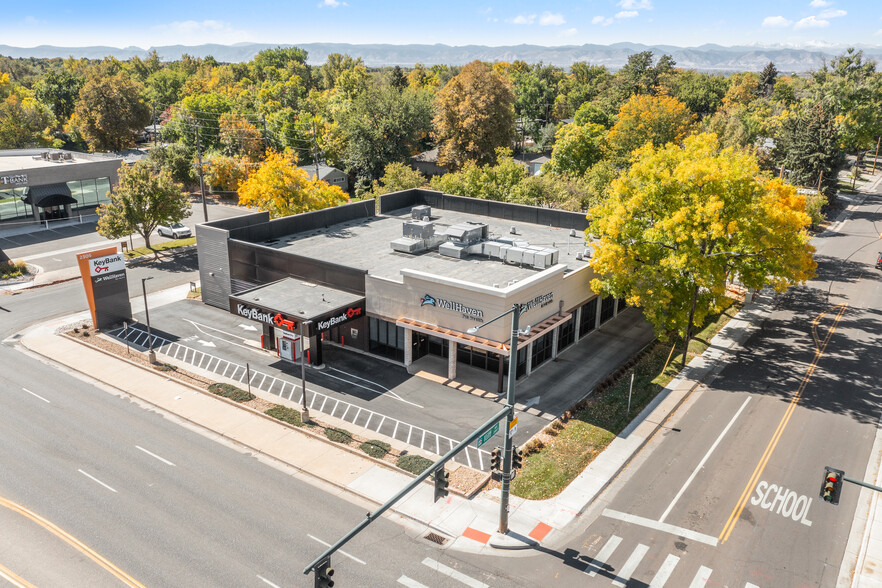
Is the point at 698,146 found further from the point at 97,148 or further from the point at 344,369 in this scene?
the point at 97,148

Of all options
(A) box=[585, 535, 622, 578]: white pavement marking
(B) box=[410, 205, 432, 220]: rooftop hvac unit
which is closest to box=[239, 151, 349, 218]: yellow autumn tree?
(B) box=[410, 205, 432, 220]: rooftop hvac unit

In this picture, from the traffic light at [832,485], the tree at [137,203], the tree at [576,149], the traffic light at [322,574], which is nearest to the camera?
the traffic light at [322,574]

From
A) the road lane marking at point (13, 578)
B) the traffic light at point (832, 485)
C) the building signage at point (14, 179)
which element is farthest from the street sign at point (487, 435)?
the building signage at point (14, 179)

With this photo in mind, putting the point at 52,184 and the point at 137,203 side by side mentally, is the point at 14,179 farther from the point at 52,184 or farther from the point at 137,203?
the point at 137,203

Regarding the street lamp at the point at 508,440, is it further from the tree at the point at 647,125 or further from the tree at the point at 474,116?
the tree at the point at 647,125

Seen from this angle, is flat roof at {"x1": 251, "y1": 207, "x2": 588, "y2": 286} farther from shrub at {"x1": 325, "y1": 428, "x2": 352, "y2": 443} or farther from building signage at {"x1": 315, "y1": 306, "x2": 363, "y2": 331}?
shrub at {"x1": 325, "y1": 428, "x2": 352, "y2": 443}

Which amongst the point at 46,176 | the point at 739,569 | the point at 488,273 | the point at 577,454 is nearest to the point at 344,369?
the point at 488,273
